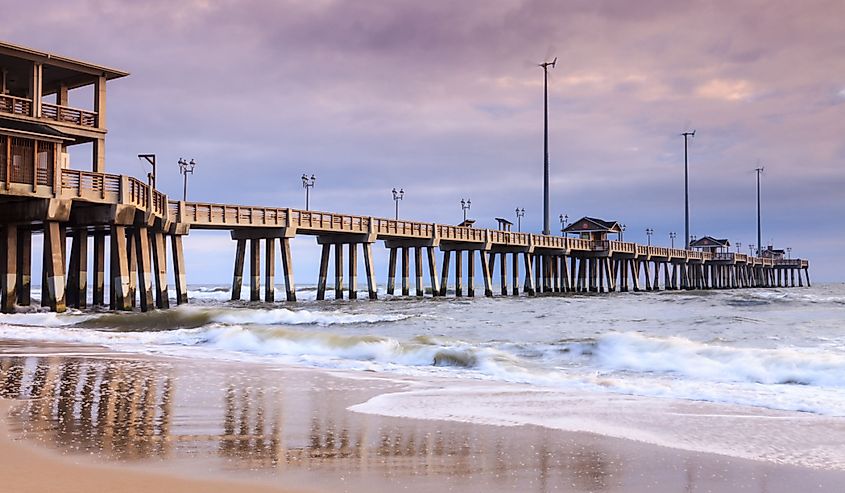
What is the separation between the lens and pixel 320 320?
23.4m

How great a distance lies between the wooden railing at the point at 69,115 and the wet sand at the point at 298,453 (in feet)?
75.7

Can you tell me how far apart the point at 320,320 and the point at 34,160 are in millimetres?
10347

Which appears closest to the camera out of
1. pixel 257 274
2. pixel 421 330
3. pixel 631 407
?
pixel 631 407

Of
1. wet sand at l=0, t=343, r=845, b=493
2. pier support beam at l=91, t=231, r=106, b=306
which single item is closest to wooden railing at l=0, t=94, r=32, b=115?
pier support beam at l=91, t=231, r=106, b=306

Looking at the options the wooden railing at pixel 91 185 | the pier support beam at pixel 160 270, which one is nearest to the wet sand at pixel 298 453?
the wooden railing at pixel 91 185

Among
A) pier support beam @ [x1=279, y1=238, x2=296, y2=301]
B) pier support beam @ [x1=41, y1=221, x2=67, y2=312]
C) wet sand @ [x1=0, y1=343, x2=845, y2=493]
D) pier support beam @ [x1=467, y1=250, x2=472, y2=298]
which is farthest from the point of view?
pier support beam @ [x1=467, y1=250, x2=472, y2=298]

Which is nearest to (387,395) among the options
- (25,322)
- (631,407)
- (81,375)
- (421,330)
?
(631,407)

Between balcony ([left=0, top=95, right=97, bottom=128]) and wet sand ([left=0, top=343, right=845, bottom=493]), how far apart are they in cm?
2232

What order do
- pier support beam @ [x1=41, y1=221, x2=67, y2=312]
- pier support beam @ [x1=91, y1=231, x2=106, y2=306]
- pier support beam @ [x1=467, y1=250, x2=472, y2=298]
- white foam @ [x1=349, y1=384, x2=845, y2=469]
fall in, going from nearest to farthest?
white foam @ [x1=349, y1=384, x2=845, y2=469] → pier support beam @ [x1=41, y1=221, x2=67, y2=312] → pier support beam @ [x1=91, y1=231, x2=106, y2=306] → pier support beam @ [x1=467, y1=250, x2=472, y2=298]

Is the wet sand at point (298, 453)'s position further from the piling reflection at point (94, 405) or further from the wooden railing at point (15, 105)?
the wooden railing at point (15, 105)

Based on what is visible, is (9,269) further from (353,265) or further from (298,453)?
(298,453)

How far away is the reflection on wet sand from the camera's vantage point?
4.78 m

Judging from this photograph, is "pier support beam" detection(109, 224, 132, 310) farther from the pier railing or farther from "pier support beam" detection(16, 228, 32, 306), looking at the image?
"pier support beam" detection(16, 228, 32, 306)

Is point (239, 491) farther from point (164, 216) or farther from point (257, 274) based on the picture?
point (257, 274)
